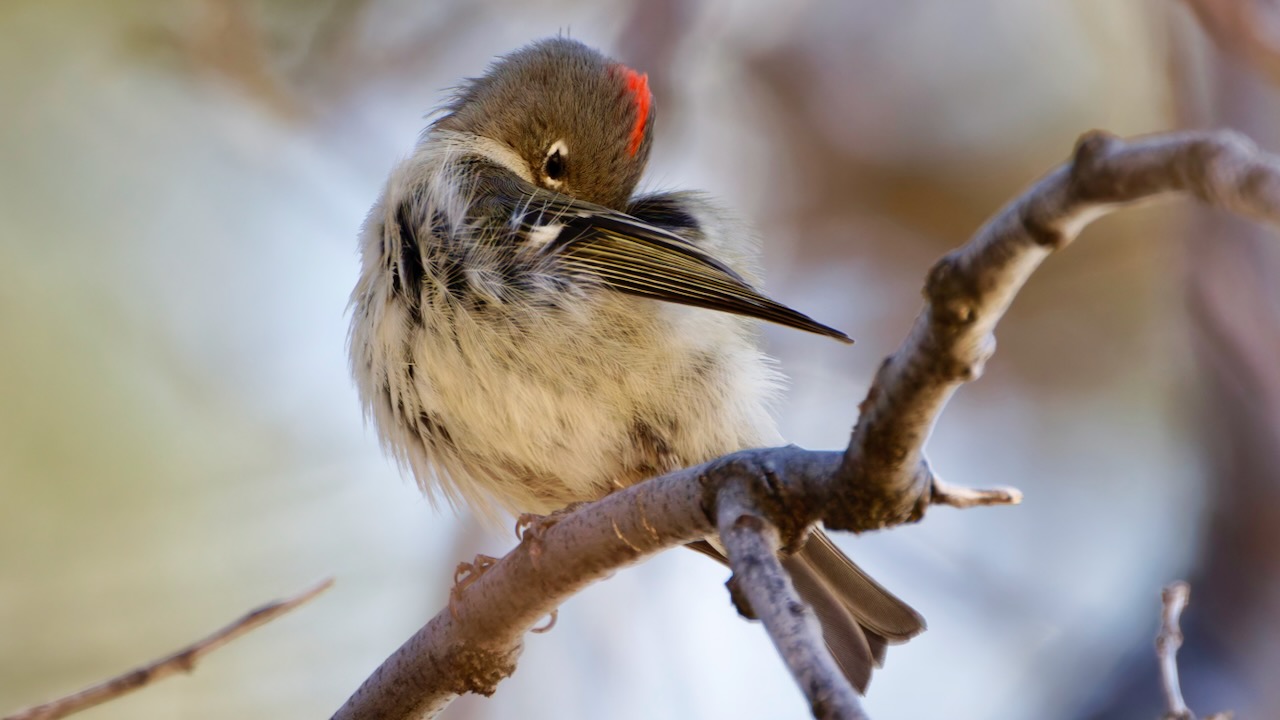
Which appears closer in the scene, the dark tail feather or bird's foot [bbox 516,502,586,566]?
bird's foot [bbox 516,502,586,566]

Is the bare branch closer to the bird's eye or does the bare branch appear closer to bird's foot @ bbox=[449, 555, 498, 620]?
bird's foot @ bbox=[449, 555, 498, 620]

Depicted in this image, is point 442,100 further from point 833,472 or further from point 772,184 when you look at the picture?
point 833,472

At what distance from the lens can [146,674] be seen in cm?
136

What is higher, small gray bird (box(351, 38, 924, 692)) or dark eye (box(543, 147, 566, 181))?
dark eye (box(543, 147, 566, 181))

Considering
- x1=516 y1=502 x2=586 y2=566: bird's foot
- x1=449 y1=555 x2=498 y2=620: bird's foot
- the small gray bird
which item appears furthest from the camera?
the small gray bird

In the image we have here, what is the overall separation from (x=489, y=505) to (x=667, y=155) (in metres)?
2.15

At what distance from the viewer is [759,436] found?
250 centimetres

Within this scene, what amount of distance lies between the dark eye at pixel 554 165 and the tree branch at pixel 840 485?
120 centimetres

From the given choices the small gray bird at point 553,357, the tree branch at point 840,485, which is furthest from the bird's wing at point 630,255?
the tree branch at point 840,485

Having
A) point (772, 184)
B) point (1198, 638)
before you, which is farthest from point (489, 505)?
point (772, 184)

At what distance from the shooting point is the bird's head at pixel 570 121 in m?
2.92

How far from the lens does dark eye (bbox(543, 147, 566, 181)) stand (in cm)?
295

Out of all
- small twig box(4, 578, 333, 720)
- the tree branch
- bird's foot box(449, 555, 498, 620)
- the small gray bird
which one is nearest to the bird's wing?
the small gray bird

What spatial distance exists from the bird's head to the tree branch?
3.90ft
